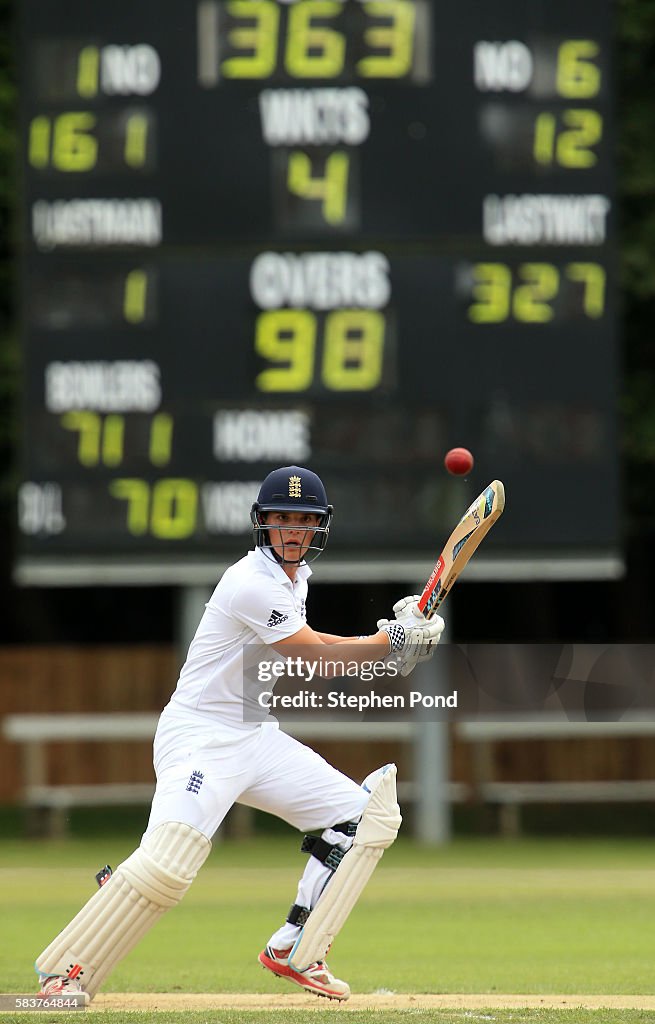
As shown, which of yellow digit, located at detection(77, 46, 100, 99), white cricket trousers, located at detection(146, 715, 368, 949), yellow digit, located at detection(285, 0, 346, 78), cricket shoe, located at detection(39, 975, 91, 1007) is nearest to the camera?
cricket shoe, located at detection(39, 975, 91, 1007)

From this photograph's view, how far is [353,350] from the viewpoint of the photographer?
12.1 metres

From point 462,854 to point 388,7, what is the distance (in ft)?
19.6

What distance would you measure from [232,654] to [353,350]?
6003mm

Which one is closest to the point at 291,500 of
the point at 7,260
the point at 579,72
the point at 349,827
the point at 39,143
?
the point at 349,827

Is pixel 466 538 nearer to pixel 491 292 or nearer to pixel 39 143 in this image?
pixel 491 292

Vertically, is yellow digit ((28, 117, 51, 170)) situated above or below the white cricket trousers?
above

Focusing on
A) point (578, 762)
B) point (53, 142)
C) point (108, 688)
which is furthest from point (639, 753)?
point (53, 142)

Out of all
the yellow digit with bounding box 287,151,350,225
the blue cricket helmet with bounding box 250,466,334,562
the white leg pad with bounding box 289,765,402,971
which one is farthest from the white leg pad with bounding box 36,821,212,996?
the yellow digit with bounding box 287,151,350,225

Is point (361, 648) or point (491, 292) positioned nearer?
point (361, 648)

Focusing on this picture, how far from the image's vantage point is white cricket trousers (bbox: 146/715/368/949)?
20.0ft

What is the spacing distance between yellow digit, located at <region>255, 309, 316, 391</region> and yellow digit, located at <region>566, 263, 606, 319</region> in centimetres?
180

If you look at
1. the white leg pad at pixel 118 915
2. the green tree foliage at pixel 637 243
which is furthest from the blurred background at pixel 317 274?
the white leg pad at pixel 118 915

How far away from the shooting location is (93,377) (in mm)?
12203
